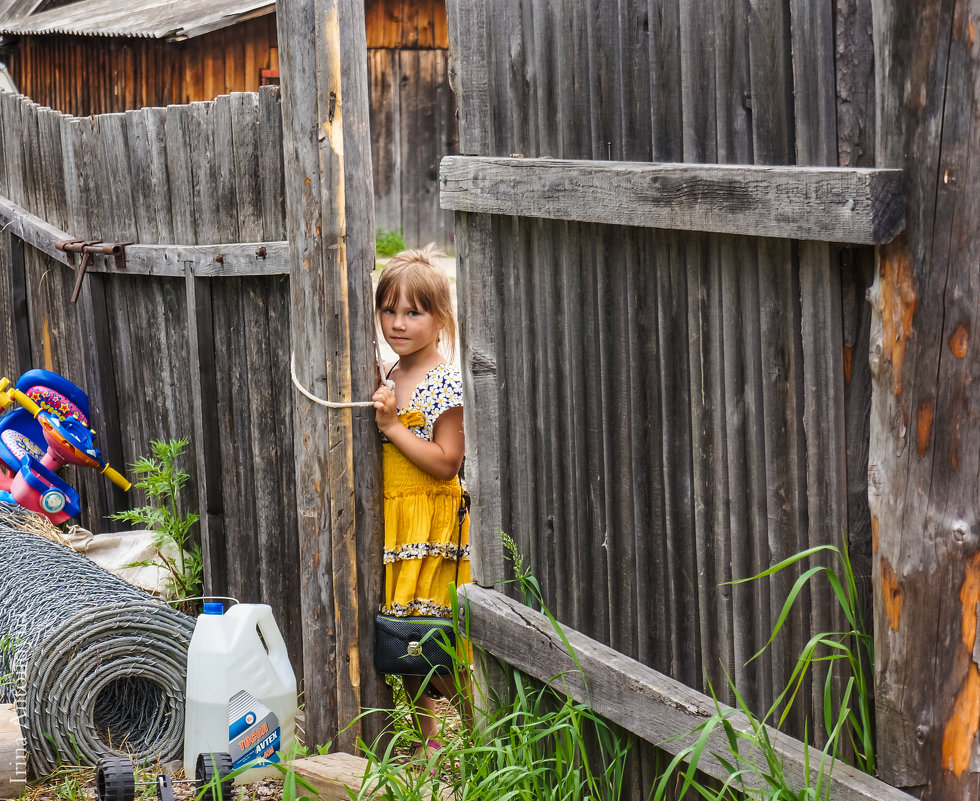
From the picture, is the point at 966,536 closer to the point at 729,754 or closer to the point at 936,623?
the point at 936,623

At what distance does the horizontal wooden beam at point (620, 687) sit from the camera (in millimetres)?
2152

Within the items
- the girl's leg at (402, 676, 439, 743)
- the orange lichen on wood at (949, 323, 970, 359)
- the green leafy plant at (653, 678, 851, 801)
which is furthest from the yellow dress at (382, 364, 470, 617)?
the orange lichen on wood at (949, 323, 970, 359)

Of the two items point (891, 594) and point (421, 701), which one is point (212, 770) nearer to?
point (421, 701)

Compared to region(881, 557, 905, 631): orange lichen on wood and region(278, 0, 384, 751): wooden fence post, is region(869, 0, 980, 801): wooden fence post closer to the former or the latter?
region(881, 557, 905, 631): orange lichen on wood

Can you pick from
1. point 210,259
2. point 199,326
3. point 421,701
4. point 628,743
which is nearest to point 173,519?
point 199,326

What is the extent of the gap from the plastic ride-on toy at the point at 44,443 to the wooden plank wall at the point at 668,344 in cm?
285

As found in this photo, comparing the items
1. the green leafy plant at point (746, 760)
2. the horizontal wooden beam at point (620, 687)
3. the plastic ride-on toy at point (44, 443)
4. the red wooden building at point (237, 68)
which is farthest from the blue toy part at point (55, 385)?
the red wooden building at point (237, 68)

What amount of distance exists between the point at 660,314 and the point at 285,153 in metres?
1.58

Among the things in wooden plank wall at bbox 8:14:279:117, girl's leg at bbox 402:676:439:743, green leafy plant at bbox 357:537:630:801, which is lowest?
girl's leg at bbox 402:676:439:743

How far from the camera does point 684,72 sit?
7.66 ft

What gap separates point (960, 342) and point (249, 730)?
2.54 m

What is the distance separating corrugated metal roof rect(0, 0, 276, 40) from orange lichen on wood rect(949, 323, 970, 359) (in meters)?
10.0

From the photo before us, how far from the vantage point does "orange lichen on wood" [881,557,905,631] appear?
1.94m

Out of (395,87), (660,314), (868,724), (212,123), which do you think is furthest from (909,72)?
(395,87)
